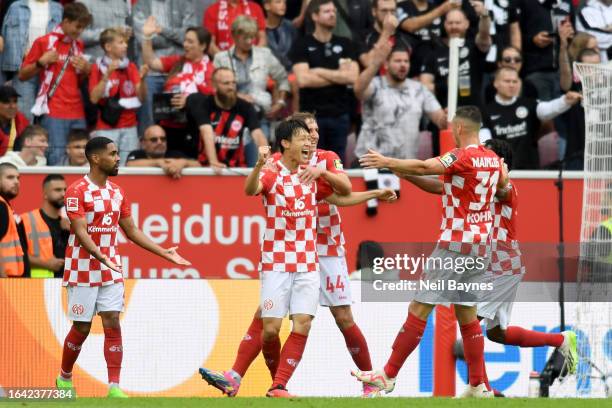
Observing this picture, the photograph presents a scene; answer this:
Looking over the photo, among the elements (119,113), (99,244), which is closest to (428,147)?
(119,113)

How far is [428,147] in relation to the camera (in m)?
14.8

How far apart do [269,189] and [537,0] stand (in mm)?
7077

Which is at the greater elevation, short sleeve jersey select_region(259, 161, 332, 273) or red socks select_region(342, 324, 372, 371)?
short sleeve jersey select_region(259, 161, 332, 273)

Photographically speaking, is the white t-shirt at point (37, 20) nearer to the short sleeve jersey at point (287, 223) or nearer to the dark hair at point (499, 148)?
the short sleeve jersey at point (287, 223)

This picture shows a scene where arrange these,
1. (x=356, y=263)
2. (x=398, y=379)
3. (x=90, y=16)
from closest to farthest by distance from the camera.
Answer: (x=398, y=379)
(x=356, y=263)
(x=90, y=16)

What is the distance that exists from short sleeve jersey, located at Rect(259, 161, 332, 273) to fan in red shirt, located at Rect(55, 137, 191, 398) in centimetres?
78

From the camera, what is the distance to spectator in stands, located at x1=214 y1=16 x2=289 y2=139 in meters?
14.8

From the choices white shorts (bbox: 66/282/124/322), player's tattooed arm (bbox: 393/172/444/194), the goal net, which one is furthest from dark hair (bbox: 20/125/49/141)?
the goal net

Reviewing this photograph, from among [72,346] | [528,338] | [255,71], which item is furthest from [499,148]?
[255,71]

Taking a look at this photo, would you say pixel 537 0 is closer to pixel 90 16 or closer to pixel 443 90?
pixel 443 90

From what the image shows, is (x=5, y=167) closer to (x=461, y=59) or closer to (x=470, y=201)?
(x=470, y=201)

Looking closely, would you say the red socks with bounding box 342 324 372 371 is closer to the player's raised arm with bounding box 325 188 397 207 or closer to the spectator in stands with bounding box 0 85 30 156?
the player's raised arm with bounding box 325 188 397 207

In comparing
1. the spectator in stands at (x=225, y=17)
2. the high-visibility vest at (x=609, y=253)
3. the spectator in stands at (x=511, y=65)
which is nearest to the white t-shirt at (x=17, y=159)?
the spectator in stands at (x=225, y=17)

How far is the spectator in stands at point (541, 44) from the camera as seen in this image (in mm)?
15641
